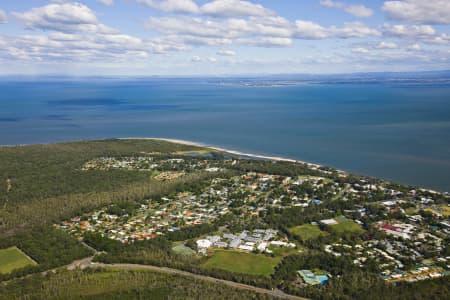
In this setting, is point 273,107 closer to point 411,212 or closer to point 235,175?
point 235,175

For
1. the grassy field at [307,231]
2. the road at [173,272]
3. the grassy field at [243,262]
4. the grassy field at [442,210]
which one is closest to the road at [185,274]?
the road at [173,272]

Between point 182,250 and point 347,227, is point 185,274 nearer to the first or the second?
point 182,250

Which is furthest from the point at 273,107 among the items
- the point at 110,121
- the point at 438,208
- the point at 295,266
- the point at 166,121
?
the point at 295,266

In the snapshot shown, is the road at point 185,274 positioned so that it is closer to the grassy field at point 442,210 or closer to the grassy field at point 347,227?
the grassy field at point 347,227

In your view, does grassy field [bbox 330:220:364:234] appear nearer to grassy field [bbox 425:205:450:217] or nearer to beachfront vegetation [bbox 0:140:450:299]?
beachfront vegetation [bbox 0:140:450:299]

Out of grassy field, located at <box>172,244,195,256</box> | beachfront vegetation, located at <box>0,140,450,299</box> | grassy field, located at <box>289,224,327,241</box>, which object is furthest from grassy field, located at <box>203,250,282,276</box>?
grassy field, located at <box>289,224,327,241</box>

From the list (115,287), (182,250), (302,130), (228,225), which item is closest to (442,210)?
(228,225)
